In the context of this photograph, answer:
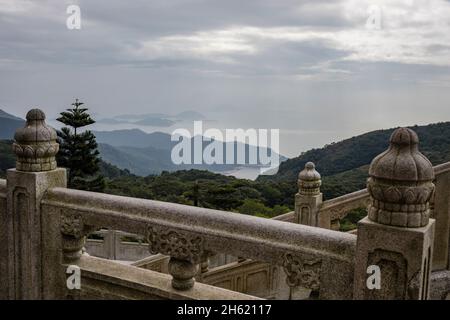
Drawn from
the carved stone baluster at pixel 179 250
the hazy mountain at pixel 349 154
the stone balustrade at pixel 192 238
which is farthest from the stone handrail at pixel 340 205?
the hazy mountain at pixel 349 154

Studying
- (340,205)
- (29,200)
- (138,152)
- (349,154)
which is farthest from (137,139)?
(29,200)

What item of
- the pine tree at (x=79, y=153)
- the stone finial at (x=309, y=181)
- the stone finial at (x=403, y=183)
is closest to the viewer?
the stone finial at (x=403, y=183)

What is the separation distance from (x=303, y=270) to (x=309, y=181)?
4.17 metres

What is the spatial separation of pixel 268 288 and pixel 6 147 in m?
19.9

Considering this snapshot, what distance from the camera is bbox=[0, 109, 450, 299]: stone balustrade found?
8.17 feet

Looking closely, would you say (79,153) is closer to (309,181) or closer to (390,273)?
(309,181)

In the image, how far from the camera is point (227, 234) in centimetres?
306

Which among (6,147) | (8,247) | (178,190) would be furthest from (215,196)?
(6,147)

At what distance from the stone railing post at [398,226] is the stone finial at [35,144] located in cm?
258

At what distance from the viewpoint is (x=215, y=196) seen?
1416 centimetres

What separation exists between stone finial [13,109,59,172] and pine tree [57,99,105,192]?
14.6 metres

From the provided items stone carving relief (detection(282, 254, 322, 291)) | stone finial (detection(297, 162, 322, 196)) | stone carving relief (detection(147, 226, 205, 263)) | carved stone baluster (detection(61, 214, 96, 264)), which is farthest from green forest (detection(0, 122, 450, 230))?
carved stone baluster (detection(61, 214, 96, 264))

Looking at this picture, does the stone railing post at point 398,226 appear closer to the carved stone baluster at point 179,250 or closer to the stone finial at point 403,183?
the stone finial at point 403,183

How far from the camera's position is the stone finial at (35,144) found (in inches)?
147
